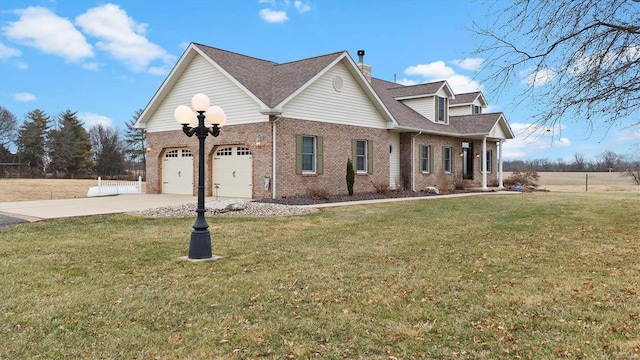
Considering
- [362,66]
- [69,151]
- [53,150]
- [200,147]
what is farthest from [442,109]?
[53,150]

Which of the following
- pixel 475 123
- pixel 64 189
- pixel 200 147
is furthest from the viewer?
pixel 64 189

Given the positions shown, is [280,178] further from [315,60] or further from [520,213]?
[520,213]

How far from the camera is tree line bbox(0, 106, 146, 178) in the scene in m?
53.6

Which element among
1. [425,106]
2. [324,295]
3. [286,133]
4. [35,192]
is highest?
[425,106]

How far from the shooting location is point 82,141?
58062 mm

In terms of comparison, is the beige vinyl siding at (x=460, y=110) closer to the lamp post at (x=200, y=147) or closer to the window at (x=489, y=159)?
the window at (x=489, y=159)

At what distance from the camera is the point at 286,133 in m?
16.8

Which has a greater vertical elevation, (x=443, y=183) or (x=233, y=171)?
(x=233, y=171)

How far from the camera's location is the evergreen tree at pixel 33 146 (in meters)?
53.5

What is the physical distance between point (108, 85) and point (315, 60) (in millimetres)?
16604

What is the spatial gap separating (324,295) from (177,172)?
666 inches

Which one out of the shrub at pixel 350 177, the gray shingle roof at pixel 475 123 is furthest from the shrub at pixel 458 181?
the shrub at pixel 350 177

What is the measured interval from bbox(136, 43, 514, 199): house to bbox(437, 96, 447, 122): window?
148cm

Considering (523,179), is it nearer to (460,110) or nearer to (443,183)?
(460,110)
